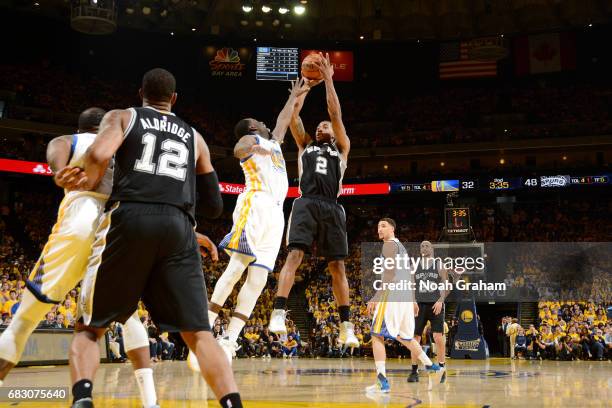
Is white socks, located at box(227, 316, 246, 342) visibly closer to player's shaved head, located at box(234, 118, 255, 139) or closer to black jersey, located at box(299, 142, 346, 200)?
black jersey, located at box(299, 142, 346, 200)

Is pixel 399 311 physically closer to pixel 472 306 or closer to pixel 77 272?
pixel 77 272

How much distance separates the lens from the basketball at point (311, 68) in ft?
22.0

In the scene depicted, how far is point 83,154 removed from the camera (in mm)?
4918

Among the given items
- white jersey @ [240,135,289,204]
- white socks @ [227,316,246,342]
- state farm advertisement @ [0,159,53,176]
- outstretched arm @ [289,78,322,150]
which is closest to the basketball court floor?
white socks @ [227,316,246,342]

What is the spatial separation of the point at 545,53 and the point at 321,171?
2752 cm

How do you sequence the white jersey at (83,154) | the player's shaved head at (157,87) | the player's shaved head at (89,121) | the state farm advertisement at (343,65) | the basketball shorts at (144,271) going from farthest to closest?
the state farm advertisement at (343,65)
the player's shaved head at (89,121)
the white jersey at (83,154)
the player's shaved head at (157,87)
the basketball shorts at (144,271)

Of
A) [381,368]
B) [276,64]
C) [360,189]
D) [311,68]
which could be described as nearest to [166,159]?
[311,68]

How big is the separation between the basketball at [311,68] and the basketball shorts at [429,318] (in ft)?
18.1

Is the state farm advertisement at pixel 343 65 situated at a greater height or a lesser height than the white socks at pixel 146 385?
greater

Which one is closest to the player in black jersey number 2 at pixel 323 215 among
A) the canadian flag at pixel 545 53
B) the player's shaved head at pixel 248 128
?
the player's shaved head at pixel 248 128

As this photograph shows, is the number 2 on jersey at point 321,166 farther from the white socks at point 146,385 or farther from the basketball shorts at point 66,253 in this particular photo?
the white socks at point 146,385

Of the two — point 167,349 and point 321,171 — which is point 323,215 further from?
point 167,349

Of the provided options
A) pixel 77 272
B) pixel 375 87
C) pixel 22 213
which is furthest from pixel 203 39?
pixel 77 272

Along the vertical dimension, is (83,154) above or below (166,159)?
above
